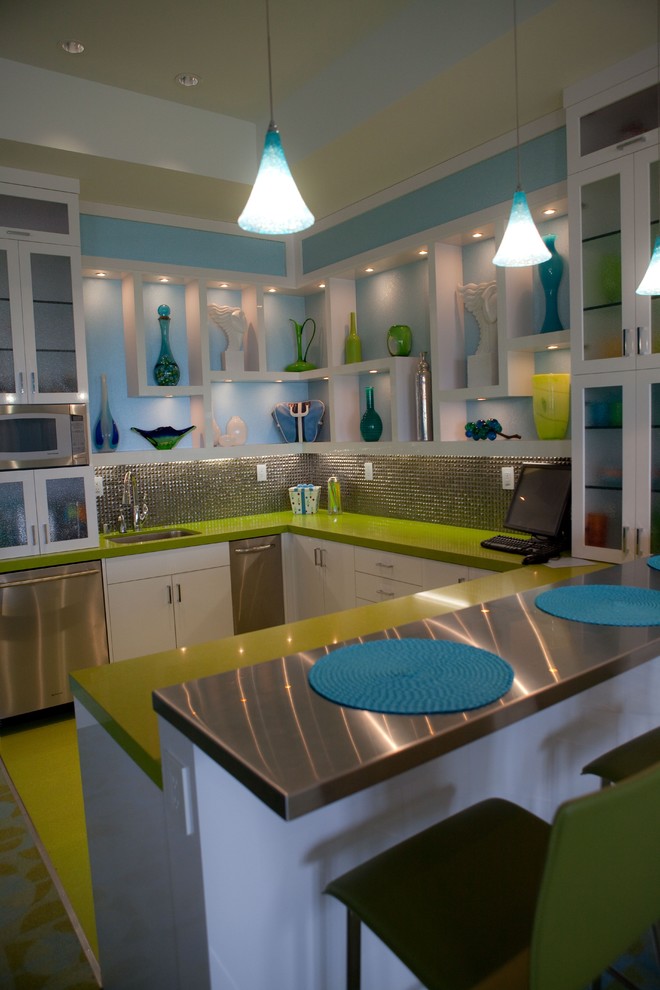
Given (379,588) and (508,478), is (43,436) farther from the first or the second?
A: (508,478)

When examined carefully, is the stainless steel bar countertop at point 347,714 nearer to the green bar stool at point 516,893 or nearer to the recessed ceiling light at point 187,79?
the green bar stool at point 516,893

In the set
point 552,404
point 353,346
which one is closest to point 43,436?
point 353,346

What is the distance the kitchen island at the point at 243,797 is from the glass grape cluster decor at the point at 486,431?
184cm

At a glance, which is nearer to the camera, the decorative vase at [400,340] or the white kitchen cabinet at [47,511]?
the white kitchen cabinet at [47,511]

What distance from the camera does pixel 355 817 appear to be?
1.43 meters

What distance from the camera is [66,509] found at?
377cm

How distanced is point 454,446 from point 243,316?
1.87 metres

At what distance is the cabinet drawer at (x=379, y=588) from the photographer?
3.62 m

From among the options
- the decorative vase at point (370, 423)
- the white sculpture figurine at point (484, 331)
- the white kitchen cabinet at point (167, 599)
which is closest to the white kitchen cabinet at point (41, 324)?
the white kitchen cabinet at point (167, 599)

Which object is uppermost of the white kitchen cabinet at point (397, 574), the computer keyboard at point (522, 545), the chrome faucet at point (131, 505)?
the chrome faucet at point (131, 505)

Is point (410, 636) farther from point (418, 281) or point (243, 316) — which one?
point (243, 316)

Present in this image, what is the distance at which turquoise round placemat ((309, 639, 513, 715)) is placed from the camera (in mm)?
1216

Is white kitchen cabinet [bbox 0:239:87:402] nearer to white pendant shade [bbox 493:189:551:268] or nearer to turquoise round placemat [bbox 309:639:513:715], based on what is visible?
white pendant shade [bbox 493:189:551:268]

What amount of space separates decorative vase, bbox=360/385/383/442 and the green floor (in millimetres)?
2397
